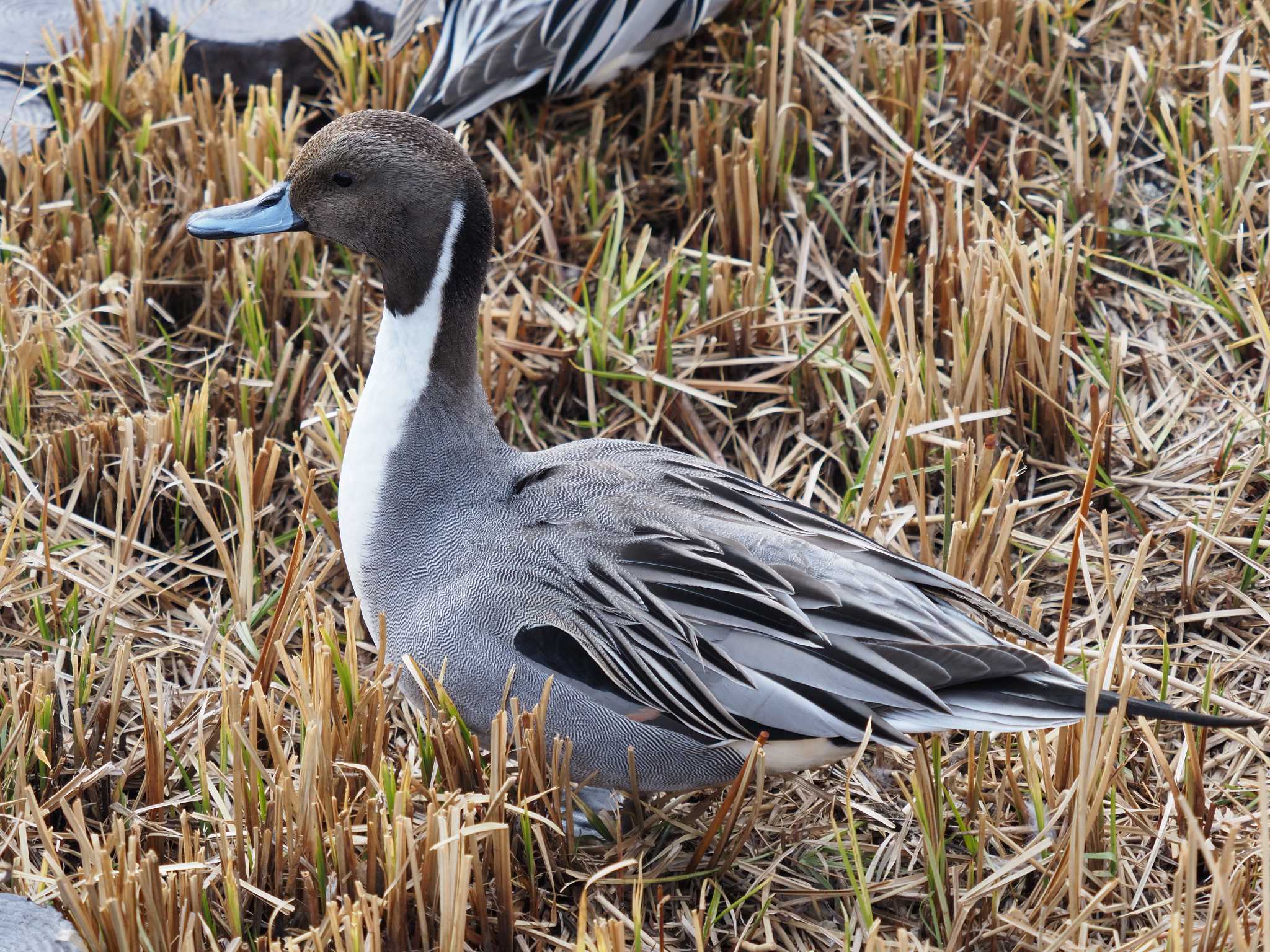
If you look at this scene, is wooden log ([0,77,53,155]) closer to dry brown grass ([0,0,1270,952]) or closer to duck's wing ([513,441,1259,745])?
dry brown grass ([0,0,1270,952])

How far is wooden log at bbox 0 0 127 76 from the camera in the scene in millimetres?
3852

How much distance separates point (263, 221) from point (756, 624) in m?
1.08

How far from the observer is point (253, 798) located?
215 cm

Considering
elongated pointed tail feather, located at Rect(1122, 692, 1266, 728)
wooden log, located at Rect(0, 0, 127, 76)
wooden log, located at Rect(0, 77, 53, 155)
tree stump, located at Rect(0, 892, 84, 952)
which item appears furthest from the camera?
wooden log, located at Rect(0, 0, 127, 76)

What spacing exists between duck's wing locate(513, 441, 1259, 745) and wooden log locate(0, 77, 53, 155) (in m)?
1.97

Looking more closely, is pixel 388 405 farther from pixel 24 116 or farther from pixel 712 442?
pixel 24 116

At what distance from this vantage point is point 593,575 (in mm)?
2303

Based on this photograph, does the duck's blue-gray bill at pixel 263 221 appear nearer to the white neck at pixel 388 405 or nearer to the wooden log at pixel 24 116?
the white neck at pixel 388 405

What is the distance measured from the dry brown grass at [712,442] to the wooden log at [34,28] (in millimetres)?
164

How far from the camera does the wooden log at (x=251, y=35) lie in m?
3.91

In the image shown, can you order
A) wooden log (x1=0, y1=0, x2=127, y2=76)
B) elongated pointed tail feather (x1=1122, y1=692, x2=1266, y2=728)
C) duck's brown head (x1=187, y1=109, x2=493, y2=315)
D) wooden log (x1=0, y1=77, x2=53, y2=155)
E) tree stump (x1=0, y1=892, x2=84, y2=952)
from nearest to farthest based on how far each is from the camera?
tree stump (x1=0, y1=892, x2=84, y2=952)
elongated pointed tail feather (x1=1122, y1=692, x2=1266, y2=728)
duck's brown head (x1=187, y1=109, x2=493, y2=315)
wooden log (x1=0, y1=77, x2=53, y2=155)
wooden log (x1=0, y1=0, x2=127, y2=76)

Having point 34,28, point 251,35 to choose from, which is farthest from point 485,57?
point 34,28

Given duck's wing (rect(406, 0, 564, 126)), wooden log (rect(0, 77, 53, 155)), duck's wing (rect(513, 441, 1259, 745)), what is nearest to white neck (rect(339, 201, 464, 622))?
duck's wing (rect(513, 441, 1259, 745))

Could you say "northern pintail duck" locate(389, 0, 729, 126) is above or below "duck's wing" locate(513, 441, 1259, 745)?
above
